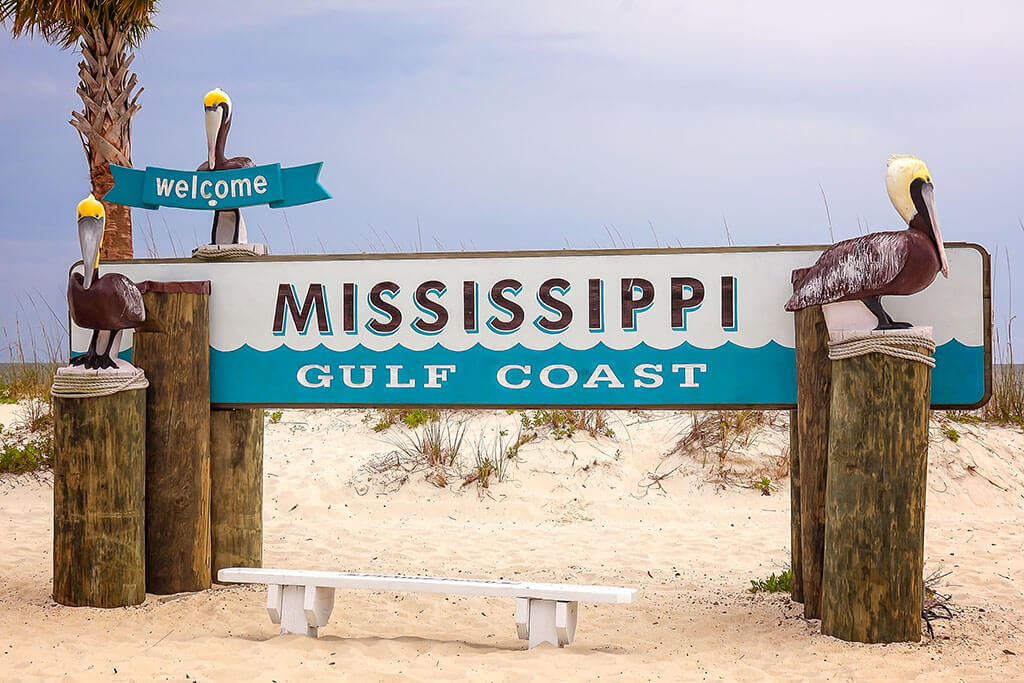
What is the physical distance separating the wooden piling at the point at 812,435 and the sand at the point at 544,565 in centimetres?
32

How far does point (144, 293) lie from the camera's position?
566 cm

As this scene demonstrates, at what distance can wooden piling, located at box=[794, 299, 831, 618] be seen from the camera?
502cm

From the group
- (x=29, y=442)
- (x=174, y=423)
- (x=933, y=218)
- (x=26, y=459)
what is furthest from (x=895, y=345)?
(x=29, y=442)

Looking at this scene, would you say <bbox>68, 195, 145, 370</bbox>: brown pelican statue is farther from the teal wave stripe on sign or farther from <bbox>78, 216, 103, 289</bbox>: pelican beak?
the teal wave stripe on sign

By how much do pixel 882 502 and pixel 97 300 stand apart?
14.1ft

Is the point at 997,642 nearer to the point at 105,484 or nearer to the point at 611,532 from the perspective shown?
the point at 611,532

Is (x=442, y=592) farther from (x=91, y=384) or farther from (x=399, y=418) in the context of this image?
(x=399, y=418)

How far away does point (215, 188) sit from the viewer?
598cm

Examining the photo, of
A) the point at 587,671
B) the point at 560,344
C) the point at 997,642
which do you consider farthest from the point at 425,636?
the point at 997,642

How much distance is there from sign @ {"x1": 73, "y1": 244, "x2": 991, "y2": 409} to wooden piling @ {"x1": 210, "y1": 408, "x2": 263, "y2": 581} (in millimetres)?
430

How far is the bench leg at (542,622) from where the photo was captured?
4.74 m

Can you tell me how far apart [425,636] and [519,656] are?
3.00ft

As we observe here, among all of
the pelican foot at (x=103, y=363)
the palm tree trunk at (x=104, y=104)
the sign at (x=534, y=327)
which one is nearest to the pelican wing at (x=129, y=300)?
the pelican foot at (x=103, y=363)

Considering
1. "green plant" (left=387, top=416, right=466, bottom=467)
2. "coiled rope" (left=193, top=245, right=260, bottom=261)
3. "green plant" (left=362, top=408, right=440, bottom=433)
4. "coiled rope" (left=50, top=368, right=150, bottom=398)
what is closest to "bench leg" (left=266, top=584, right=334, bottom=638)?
"coiled rope" (left=50, top=368, right=150, bottom=398)
